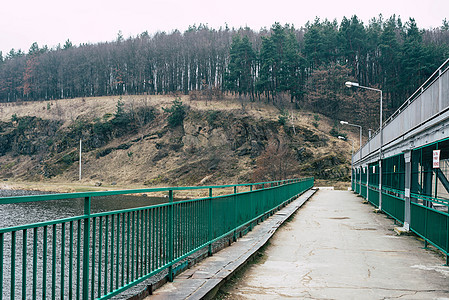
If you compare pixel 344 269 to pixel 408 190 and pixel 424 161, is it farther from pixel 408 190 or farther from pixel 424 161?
pixel 424 161

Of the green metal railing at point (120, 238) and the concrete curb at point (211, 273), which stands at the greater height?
the green metal railing at point (120, 238)

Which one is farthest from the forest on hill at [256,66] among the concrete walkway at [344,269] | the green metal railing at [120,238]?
the green metal railing at [120,238]

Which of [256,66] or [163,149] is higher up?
[256,66]

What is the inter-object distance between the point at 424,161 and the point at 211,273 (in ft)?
29.8

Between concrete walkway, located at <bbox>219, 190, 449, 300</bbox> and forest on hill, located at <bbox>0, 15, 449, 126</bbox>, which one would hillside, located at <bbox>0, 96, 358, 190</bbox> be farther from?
concrete walkway, located at <bbox>219, 190, 449, 300</bbox>

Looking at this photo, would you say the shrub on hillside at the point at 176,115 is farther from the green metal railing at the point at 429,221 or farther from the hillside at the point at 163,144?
the green metal railing at the point at 429,221

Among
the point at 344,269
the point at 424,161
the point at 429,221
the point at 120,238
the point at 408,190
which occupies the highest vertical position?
the point at 424,161

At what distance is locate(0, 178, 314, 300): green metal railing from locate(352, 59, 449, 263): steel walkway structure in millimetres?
4760

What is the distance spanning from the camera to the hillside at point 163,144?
→ 6456 cm

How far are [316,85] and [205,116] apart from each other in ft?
77.4

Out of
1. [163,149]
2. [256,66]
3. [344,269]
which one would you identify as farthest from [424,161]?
[256,66]

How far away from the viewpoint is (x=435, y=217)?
390 inches

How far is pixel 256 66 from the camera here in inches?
4026

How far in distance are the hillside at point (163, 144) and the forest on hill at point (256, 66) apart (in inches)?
249
